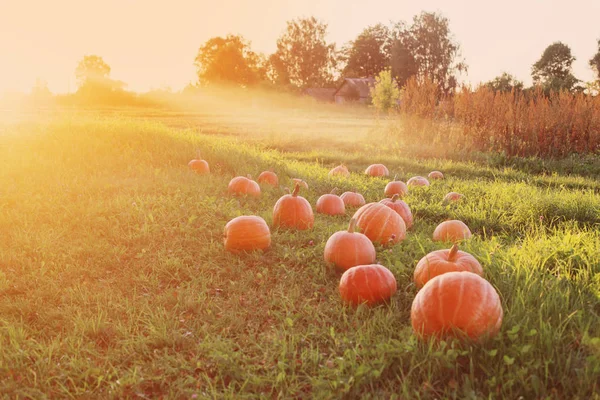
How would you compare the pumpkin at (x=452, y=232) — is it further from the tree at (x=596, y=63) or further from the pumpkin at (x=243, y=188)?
the tree at (x=596, y=63)

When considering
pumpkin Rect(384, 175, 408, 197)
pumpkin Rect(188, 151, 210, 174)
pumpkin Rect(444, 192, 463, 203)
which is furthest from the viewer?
pumpkin Rect(188, 151, 210, 174)

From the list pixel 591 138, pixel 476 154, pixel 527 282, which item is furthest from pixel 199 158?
pixel 591 138


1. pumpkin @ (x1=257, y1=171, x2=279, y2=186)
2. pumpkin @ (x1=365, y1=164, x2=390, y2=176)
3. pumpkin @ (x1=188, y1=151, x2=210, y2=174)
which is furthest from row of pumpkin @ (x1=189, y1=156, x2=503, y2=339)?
pumpkin @ (x1=365, y1=164, x2=390, y2=176)

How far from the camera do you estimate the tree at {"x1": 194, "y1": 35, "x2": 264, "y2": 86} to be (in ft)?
225

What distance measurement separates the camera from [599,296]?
291 centimetres

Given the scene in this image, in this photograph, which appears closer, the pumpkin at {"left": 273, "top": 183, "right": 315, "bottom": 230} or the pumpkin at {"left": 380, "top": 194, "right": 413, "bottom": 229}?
the pumpkin at {"left": 273, "top": 183, "right": 315, "bottom": 230}

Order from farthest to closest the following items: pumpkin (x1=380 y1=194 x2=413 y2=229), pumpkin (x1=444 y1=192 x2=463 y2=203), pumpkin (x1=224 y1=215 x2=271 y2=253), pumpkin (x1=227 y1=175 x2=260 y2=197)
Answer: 1. pumpkin (x1=444 y1=192 x2=463 y2=203)
2. pumpkin (x1=227 y1=175 x2=260 y2=197)
3. pumpkin (x1=380 y1=194 x2=413 y2=229)
4. pumpkin (x1=224 y1=215 x2=271 y2=253)

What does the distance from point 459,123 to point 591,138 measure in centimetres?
353

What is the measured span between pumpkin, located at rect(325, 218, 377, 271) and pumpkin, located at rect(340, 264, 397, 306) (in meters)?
0.44

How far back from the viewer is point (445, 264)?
313cm

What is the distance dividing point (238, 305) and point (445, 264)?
61.5 inches

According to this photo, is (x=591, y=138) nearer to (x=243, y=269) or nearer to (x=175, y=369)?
(x=243, y=269)

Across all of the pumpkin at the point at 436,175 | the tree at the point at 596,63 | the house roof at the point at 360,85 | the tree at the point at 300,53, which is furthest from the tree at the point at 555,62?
the pumpkin at the point at 436,175

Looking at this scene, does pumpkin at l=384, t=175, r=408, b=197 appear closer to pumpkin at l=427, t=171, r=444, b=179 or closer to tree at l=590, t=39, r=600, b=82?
pumpkin at l=427, t=171, r=444, b=179
